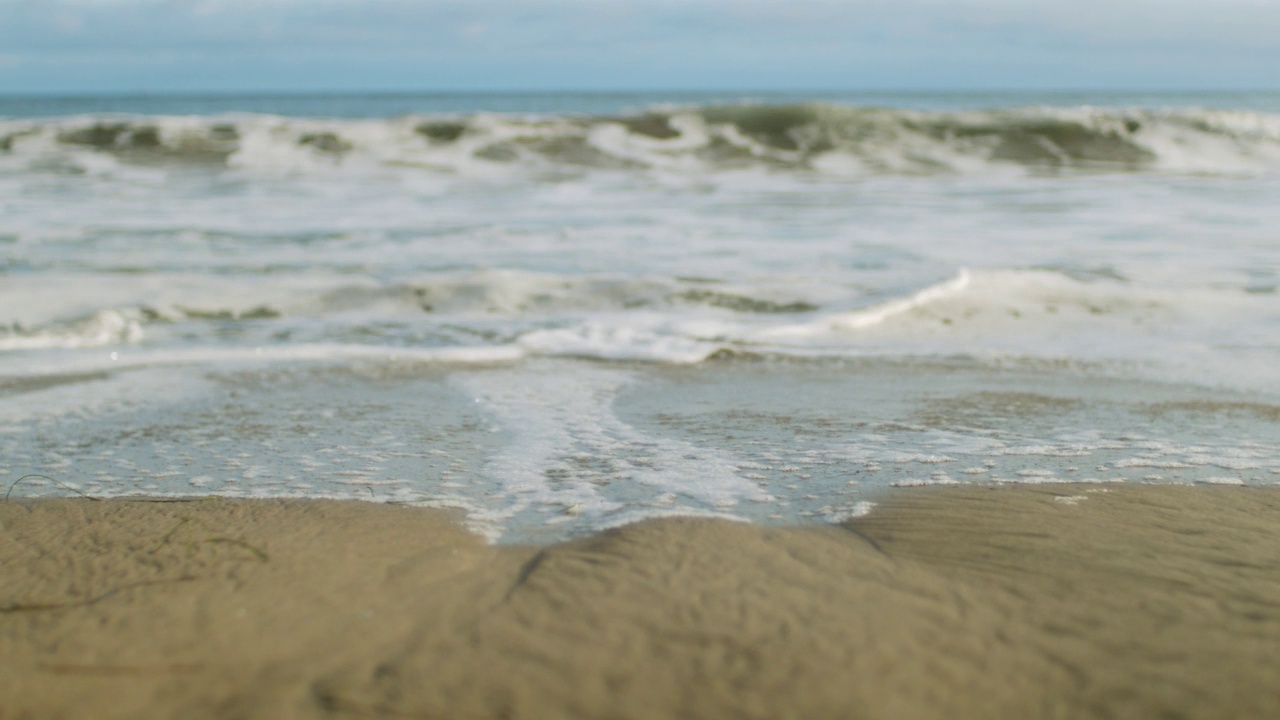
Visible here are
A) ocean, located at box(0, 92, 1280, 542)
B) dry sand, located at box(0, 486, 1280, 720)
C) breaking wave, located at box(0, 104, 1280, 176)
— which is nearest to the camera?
dry sand, located at box(0, 486, 1280, 720)

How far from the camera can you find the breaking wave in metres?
13.6

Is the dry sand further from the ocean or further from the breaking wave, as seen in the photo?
the breaking wave

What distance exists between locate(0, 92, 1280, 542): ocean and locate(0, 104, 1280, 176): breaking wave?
8.00ft

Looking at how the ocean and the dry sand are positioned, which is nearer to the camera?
the dry sand

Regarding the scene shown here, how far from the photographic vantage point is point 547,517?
220cm

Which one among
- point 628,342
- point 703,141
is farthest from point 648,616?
point 703,141

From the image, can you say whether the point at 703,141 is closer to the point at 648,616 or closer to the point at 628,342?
the point at 628,342

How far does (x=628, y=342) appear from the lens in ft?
14.1

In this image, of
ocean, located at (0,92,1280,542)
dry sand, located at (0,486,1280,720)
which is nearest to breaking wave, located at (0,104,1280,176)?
ocean, located at (0,92,1280,542)

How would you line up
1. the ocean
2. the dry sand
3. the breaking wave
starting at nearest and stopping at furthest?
1. the dry sand
2. the ocean
3. the breaking wave

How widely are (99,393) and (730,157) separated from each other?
11558 mm

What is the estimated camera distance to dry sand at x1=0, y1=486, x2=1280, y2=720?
1413 mm

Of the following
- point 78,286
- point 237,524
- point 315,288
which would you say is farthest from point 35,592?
point 78,286

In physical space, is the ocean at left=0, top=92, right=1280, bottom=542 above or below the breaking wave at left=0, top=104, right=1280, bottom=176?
below
